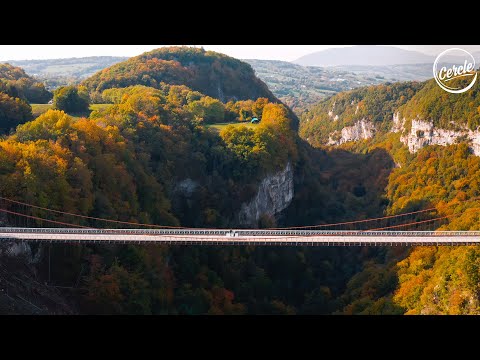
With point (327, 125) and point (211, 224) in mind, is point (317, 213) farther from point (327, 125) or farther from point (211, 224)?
point (327, 125)

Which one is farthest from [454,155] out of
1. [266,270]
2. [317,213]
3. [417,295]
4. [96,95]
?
[96,95]

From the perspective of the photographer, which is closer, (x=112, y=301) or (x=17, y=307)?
(x=17, y=307)

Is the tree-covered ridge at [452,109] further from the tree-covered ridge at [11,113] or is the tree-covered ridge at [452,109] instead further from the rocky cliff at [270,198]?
the tree-covered ridge at [11,113]

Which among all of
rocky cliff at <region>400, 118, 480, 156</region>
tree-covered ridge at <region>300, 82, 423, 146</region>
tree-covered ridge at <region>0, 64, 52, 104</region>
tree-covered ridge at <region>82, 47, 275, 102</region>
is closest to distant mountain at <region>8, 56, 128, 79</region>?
tree-covered ridge at <region>82, 47, 275, 102</region>

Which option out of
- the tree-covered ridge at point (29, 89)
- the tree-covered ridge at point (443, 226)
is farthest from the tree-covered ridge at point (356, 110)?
the tree-covered ridge at point (29, 89)

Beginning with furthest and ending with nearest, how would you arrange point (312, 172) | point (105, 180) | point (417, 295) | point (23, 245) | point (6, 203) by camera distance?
point (312, 172) → point (105, 180) → point (417, 295) → point (6, 203) → point (23, 245)

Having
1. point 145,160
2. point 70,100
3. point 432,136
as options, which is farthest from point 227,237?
point 432,136
